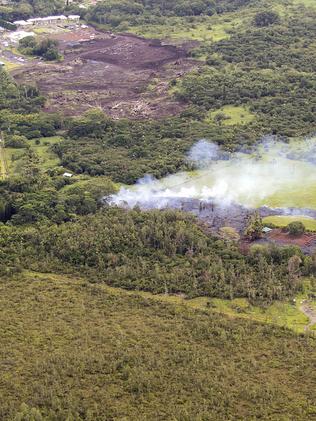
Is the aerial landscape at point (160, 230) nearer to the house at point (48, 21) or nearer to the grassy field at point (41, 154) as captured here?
the grassy field at point (41, 154)

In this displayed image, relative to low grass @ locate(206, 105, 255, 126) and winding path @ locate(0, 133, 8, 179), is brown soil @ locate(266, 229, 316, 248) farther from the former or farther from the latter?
winding path @ locate(0, 133, 8, 179)

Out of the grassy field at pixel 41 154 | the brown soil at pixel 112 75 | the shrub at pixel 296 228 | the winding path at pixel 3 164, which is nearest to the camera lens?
the shrub at pixel 296 228

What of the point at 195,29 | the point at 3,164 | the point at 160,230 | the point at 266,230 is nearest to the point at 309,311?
the point at 266,230

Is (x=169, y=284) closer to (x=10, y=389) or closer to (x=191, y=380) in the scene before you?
(x=191, y=380)

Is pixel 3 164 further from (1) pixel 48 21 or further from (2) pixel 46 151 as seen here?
(1) pixel 48 21

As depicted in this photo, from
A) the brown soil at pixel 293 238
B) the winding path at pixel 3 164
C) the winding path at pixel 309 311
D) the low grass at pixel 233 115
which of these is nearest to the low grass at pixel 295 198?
the brown soil at pixel 293 238

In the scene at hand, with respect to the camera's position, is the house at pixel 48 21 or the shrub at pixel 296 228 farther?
the house at pixel 48 21

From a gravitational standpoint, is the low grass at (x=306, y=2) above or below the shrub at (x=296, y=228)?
above

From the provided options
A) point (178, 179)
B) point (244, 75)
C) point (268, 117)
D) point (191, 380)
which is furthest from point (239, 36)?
point (191, 380)
